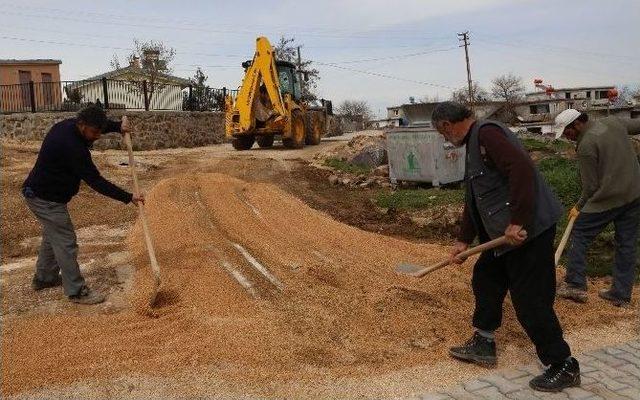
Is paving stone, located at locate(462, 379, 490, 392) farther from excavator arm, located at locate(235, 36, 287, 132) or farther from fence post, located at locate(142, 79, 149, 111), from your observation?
fence post, located at locate(142, 79, 149, 111)

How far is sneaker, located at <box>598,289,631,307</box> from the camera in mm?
5367

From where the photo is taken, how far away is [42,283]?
19.3 feet

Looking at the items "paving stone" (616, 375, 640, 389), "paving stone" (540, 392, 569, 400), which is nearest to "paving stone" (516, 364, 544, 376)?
"paving stone" (540, 392, 569, 400)

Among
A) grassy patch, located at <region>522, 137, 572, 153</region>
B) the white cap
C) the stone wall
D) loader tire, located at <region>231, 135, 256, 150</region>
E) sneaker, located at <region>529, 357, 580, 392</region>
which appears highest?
the stone wall

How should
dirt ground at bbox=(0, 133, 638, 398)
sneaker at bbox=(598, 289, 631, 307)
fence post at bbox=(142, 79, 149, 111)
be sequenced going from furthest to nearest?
1. fence post at bbox=(142, 79, 149, 111)
2. sneaker at bbox=(598, 289, 631, 307)
3. dirt ground at bbox=(0, 133, 638, 398)

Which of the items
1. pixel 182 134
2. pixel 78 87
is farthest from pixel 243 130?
pixel 78 87

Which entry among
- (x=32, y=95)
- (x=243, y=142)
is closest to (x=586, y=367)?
(x=243, y=142)

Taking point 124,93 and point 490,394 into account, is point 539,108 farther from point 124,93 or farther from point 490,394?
point 490,394

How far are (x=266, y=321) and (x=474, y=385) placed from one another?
1754mm

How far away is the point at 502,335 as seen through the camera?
4.70 meters

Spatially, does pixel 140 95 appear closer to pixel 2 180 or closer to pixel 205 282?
pixel 2 180

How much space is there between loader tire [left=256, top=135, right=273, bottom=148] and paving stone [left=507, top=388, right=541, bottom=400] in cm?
1703

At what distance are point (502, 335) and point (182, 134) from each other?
19.0m

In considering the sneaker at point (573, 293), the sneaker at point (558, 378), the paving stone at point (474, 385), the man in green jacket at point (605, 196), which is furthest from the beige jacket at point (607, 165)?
the paving stone at point (474, 385)
